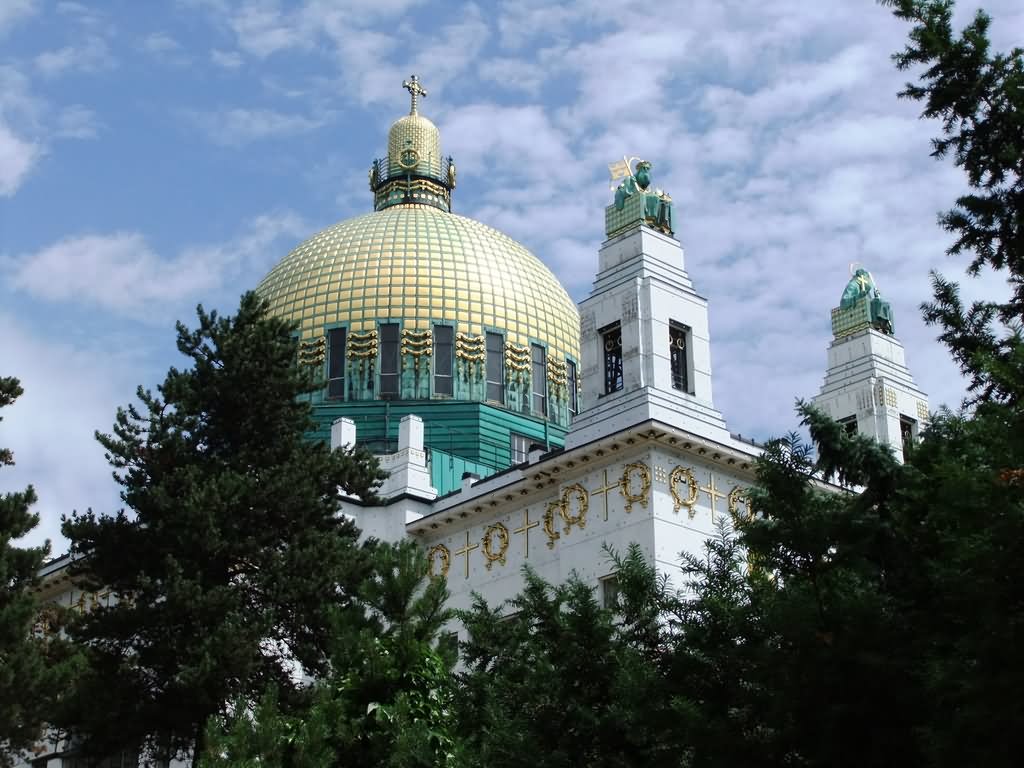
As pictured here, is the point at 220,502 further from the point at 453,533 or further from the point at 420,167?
the point at 420,167

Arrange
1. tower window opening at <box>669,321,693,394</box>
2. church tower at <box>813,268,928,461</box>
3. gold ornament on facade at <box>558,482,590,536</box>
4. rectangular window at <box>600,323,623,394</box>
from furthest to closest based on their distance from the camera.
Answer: church tower at <box>813,268,928,461</box>, rectangular window at <box>600,323,623,394</box>, tower window opening at <box>669,321,693,394</box>, gold ornament on facade at <box>558,482,590,536</box>

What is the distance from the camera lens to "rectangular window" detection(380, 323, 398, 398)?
46000 mm

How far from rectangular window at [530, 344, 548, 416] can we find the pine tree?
19135 millimetres

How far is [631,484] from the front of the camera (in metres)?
32.1

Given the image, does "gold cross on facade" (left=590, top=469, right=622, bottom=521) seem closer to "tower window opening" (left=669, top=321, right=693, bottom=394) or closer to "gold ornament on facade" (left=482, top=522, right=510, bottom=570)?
"tower window opening" (left=669, top=321, right=693, bottom=394)

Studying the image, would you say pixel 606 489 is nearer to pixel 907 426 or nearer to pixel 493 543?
pixel 493 543

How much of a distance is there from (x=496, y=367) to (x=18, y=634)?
802 inches

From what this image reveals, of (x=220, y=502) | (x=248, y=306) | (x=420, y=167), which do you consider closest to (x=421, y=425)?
(x=248, y=306)

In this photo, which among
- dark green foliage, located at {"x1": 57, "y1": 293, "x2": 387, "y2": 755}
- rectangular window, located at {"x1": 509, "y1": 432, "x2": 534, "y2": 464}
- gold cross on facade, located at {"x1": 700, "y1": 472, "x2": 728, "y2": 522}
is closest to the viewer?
dark green foliage, located at {"x1": 57, "y1": 293, "x2": 387, "y2": 755}

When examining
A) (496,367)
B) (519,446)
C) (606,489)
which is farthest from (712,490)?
(496,367)

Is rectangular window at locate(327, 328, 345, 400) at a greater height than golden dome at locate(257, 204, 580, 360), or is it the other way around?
golden dome at locate(257, 204, 580, 360)

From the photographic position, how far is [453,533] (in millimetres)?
36594

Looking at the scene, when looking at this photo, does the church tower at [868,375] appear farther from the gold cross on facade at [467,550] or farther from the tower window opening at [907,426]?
the gold cross on facade at [467,550]

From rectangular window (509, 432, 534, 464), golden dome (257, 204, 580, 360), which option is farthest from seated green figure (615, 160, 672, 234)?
golden dome (257, 204, 580, 360)
